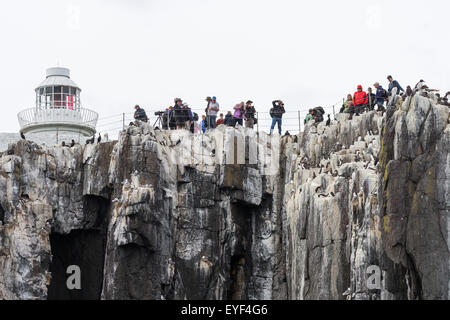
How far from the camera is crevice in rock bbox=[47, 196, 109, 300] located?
82.1m

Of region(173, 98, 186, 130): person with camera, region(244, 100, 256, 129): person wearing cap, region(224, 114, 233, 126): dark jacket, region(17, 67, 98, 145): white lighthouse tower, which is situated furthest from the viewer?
region(17, 67, 98, 145): white lighthouse tower

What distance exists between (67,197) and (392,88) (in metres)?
19.6

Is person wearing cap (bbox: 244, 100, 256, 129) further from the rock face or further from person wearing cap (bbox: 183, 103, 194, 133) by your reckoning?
person wearing cap (bbox: 183, 103, 194, 133)

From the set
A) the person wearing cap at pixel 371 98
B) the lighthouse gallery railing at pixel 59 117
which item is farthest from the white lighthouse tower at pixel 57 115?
the person wearing cap at pixel 371 98

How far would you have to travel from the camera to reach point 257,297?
3201 inches

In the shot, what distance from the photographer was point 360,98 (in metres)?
79.4

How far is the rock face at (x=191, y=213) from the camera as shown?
243 ft

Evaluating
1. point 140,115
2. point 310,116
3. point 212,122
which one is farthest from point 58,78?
point 310,116

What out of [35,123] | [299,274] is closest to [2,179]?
[35,123]

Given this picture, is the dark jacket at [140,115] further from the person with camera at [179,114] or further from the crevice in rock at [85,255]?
the crevice in rock at [85,255]

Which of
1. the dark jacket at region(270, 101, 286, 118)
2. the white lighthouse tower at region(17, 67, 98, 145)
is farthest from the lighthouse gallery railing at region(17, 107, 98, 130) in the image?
the dark jacket at region(270, 101, 286, 118)

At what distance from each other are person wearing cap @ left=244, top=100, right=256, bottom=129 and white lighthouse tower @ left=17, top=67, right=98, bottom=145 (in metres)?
11.5

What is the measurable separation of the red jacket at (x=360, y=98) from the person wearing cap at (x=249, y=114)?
274 inches

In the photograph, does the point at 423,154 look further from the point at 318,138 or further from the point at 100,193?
the point at 100,193
